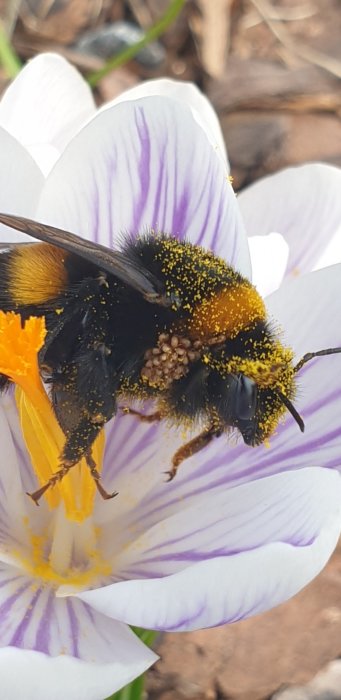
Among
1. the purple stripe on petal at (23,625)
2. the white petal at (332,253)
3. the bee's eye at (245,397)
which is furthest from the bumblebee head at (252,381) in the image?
the white petal at (332,253)

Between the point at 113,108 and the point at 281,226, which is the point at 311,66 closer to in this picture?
the point at 281,226

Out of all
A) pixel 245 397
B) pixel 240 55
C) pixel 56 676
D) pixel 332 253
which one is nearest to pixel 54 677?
pixel 56 676

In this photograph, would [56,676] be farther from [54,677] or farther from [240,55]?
[240,55]

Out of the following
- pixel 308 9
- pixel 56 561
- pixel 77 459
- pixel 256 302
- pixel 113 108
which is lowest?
pixel 56 561

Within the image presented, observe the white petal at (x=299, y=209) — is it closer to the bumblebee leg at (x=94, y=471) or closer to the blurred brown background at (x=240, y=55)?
the bumblebee leg at (x=94, y=471)

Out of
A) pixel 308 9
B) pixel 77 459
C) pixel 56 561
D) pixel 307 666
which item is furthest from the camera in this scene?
pixel 308 9

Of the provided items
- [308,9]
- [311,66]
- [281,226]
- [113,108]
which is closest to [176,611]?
[113,108]
